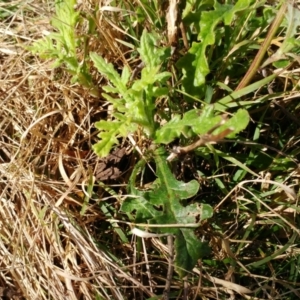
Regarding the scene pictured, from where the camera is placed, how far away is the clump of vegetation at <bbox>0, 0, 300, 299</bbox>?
1599mm

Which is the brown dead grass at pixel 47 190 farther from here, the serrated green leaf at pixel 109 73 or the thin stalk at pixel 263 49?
the thin stalk at pixel 263 49

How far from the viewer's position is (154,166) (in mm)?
1741

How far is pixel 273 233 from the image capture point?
1.73 m

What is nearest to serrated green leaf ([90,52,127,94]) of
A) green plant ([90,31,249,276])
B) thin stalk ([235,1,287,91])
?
green plant ([90,31,249,276])

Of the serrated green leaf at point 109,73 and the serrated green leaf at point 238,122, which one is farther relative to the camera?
the serrated green leaf at point 109,73

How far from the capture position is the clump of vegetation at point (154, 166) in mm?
1599

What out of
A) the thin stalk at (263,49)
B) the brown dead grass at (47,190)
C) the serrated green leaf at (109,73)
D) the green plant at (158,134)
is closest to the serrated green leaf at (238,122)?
the green plant at (158,134)

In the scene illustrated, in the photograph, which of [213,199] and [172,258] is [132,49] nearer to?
[213,199]

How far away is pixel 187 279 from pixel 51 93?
0.68m

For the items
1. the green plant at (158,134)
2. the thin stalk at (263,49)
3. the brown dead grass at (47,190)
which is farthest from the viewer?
the brown dead grass at (47,190)

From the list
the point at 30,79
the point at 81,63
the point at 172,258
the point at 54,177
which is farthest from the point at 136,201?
the point at 30,79

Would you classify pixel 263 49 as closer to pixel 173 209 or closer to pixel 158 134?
pixel 158 134

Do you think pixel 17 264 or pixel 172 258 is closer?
pixel 172 258

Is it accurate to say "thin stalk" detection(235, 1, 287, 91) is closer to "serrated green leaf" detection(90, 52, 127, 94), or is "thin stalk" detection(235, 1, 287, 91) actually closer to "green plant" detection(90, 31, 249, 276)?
"green plant" detection(90, 31, 249, 276)
